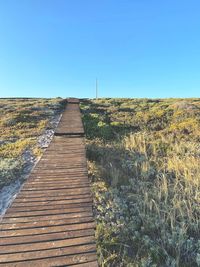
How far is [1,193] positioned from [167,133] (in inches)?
380

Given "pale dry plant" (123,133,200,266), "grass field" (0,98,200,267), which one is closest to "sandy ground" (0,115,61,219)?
"grass field" (0,98,200,267)

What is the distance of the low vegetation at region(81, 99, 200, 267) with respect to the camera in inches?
230

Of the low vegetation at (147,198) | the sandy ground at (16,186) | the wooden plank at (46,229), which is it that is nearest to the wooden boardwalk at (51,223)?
the wooden plank at (46,229)

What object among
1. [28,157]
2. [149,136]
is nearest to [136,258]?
[28,157]

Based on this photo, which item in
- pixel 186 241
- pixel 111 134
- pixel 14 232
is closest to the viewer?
pixel 14 232

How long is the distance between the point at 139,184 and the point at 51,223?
4174 mm

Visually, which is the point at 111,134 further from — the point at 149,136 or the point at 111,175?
the point at 111,175

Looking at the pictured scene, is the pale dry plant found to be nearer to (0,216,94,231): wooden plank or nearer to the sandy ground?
(0,216,94,231): wooden plank

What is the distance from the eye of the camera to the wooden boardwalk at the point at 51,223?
427 centimetres

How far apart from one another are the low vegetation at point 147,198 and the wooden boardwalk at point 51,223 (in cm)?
76

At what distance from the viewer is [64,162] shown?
870cm

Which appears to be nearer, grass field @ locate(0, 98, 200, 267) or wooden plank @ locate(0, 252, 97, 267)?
wooden plank @ locate(0, 252, 97, 267)

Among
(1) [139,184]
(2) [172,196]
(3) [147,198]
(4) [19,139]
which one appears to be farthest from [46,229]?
(4) [19,139]

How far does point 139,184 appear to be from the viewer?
8.82 metres
